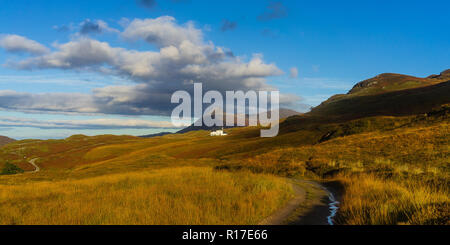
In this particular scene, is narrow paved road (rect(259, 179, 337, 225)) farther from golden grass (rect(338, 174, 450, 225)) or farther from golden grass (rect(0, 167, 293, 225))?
golden grass (rect(338, 174, 450, 225))

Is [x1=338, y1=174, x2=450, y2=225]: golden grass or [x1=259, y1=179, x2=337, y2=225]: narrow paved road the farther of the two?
[x1=259, y1=179, x2=337, y2=225]: narrow paved road

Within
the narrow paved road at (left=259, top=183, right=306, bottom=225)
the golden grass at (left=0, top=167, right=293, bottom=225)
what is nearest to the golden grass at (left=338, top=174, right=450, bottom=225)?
the narrow paved road at (left=259, top=183, right=306, bottom=225)

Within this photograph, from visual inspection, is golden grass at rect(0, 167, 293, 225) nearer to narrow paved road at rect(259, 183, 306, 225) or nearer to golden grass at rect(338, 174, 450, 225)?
narrow paved road at rect(259, 183, 306, 225)

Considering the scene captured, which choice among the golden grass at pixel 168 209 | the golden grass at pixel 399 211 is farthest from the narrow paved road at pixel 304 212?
the golden grass at pixel 399 211

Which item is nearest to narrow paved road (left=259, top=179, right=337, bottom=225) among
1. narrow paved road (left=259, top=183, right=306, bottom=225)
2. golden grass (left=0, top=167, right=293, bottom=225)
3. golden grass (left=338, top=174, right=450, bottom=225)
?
narrow paved road (left=259, top=183, right=306, bottom=225)

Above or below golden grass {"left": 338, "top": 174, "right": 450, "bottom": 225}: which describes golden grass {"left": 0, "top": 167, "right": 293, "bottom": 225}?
below

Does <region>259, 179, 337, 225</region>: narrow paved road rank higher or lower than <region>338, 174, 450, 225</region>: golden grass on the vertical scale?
lower

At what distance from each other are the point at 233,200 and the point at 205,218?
109 inches

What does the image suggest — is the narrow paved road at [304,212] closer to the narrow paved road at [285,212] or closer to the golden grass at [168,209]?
the narrow paved road at [285,212]

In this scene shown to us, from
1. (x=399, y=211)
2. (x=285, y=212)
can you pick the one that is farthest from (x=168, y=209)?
(x=399, y=211)
